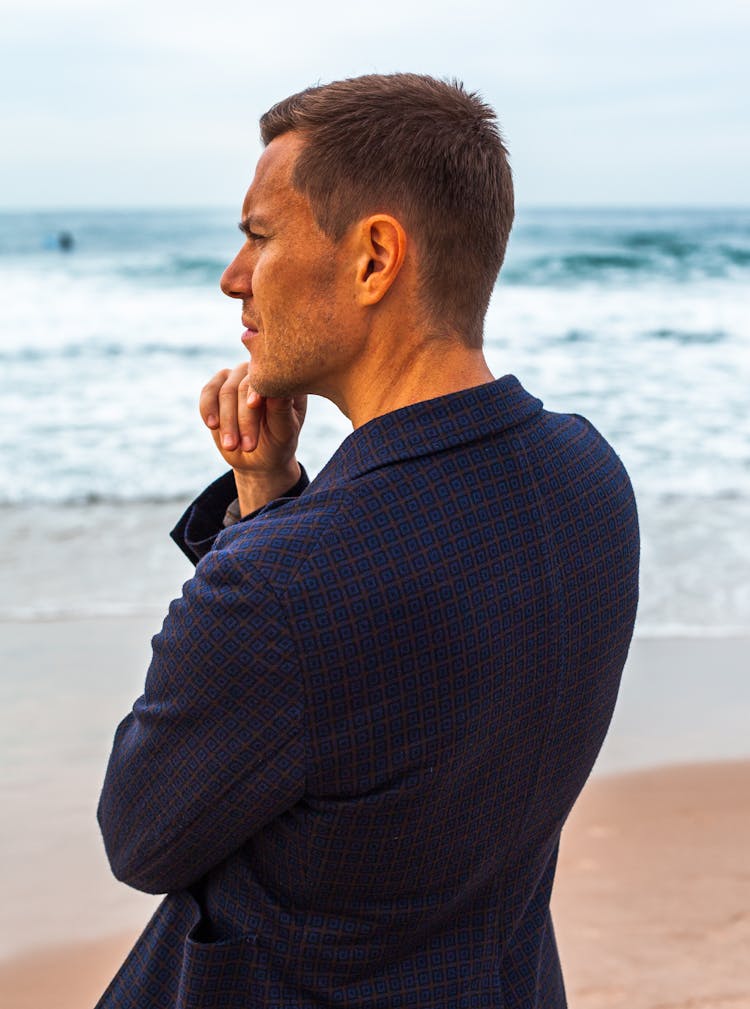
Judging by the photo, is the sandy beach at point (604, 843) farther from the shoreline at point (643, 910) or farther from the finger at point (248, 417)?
the finger at point (248, 417)

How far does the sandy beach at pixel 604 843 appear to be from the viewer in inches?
118

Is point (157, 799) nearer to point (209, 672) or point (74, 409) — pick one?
point (209, 672)

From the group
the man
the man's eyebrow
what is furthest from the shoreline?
the man's eyebrow

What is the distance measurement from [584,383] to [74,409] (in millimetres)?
5065

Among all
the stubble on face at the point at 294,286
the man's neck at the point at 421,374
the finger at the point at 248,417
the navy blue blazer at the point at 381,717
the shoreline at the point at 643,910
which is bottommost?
the shoreline at the point at 643,910

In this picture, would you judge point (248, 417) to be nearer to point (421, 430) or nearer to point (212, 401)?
point (212, 401)

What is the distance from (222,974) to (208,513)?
576 mm

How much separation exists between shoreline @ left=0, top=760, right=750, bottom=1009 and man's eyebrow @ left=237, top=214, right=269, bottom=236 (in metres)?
2.30

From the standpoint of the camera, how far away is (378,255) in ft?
3.78

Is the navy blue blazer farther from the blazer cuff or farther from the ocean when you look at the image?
the ocean

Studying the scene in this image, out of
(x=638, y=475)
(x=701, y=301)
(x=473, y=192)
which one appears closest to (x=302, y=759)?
(x=473, y=192)

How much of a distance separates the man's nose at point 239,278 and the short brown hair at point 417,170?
0.39ft

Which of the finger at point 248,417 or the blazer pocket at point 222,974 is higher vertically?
the finger at point 248,417

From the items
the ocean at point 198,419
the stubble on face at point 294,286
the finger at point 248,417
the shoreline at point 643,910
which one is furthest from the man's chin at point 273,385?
the ocean at point 198,419
